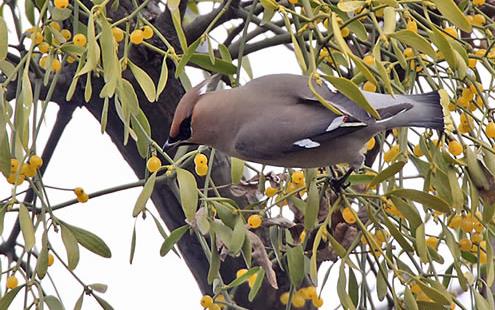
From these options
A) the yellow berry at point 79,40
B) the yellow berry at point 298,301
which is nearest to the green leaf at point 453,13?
the yellow berry at point 79,40

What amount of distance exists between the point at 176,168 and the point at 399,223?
0.34 metres

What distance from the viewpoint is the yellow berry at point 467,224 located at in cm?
148

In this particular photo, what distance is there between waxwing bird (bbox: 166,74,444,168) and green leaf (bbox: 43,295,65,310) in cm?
32

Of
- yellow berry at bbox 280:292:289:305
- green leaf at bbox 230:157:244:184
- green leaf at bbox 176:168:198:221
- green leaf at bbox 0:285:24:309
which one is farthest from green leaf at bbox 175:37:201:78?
yellow berry at bbox 280:292:289:305

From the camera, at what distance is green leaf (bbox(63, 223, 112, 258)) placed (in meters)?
1.49

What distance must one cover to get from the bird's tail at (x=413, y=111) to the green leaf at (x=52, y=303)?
1.66 feet

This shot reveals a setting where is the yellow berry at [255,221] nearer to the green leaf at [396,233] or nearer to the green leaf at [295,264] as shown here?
the green leaf at [295,264]

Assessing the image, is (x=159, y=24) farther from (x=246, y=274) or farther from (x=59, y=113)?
(x=246, y=274)

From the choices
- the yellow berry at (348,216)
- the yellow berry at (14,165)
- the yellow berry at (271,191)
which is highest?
the yellow berry at (14,165)

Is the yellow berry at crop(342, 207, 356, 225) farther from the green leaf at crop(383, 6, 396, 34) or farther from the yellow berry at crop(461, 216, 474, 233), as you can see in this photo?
the green leaf at crop(383, 6, 396, 34)

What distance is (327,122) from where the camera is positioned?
1.55 meters

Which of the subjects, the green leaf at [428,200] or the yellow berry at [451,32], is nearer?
the green leaf at [428,200]

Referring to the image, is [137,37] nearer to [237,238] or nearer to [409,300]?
[237,238]

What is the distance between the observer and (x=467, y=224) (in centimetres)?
149
